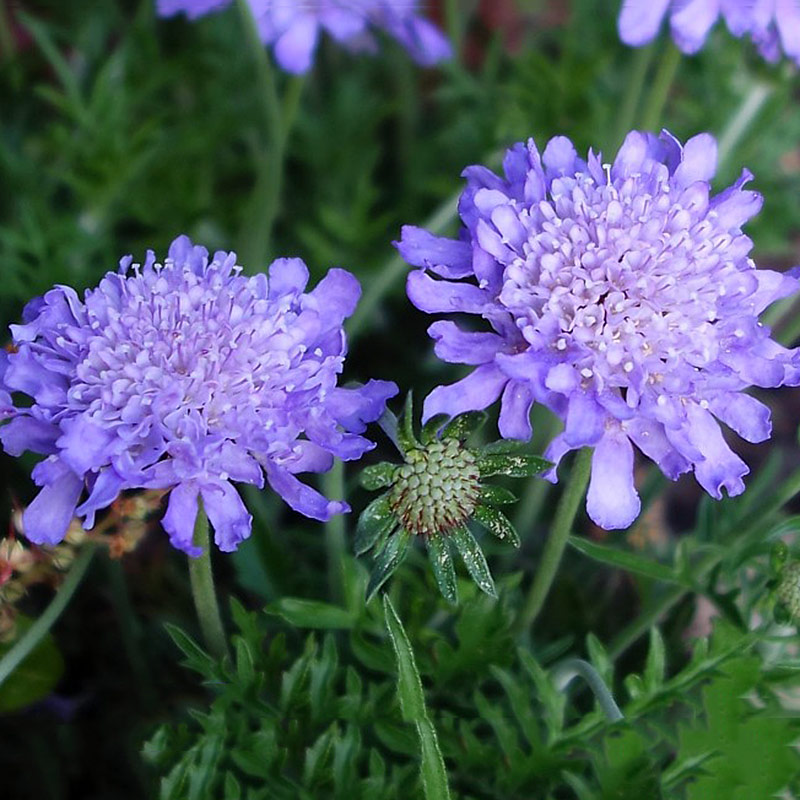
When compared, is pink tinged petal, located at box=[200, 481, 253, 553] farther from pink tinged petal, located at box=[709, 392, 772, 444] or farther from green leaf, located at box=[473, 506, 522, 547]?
pink tinged petal, located at box=[709, 392, 772, 444]

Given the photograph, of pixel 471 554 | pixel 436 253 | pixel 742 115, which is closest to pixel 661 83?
pixel 742 115

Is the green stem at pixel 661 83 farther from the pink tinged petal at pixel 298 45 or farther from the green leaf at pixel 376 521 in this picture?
the green leaf at pixel 376 521

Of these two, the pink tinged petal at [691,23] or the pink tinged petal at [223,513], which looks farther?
the pink tinged petal at [691,23]

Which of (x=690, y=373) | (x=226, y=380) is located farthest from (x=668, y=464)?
(x=226, y=380)

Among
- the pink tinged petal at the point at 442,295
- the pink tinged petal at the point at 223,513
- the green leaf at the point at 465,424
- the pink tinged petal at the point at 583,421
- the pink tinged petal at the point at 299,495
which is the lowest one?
the pink tinged petal at the point at 223,513

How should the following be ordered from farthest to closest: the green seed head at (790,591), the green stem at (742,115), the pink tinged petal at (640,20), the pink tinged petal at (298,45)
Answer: the green stem at (742,115) → the pink tinged petal at (298,45) → the pink tinged petal at (640,20) → the green seed head at (790,591)

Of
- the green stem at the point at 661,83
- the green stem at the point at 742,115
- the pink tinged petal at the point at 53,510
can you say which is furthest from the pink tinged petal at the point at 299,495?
the green stem at the point at 742,115
